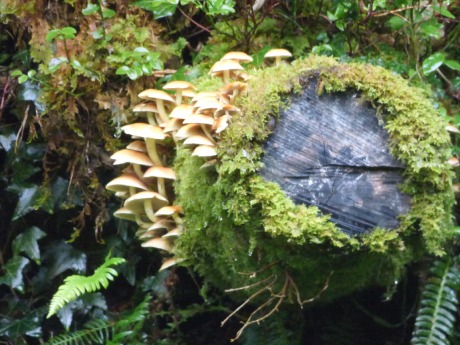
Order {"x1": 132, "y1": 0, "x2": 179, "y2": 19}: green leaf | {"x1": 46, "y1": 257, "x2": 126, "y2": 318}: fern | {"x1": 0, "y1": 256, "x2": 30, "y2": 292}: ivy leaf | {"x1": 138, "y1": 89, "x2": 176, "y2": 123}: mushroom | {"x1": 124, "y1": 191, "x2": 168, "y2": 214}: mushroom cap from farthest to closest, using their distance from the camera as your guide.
A: {"x1": 0, "y1": 256, "x2": 30, "y2": 292}: ivy leaf, {"x1": 132, "y1": 0, "x2": 179, "y2": 19}: green leaf, {"x1": 138, "y1": 89, "x2": 176, "y2": 123}: mushroom, {"x1": 124, "y1": 191, "x2": 168, "y2": 214}: mushroom cap, {"x1": 46, "y1": 257, "x2": 126, "y2": 318}: fern

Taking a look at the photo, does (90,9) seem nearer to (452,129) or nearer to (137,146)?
(137,146)

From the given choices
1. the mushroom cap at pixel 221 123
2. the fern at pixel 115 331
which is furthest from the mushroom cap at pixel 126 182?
the fern at pixel 115 331

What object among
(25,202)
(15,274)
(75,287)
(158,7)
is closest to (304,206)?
(75,287)

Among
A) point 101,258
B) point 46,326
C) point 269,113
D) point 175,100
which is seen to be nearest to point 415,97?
point 269,113

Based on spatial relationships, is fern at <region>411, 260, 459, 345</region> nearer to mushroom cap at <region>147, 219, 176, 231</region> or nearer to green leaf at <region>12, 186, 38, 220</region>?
mushroom cap at <region>147, 219, 176, 231</region>

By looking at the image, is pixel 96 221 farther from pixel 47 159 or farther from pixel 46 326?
pixel 46 326

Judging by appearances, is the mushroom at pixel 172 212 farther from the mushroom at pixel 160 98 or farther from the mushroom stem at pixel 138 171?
the mushroom at pixel 160 98

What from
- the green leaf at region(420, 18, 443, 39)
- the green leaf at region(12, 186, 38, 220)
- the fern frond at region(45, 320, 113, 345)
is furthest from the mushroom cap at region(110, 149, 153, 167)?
the green leaf at region(420, 18, 443, 39)
